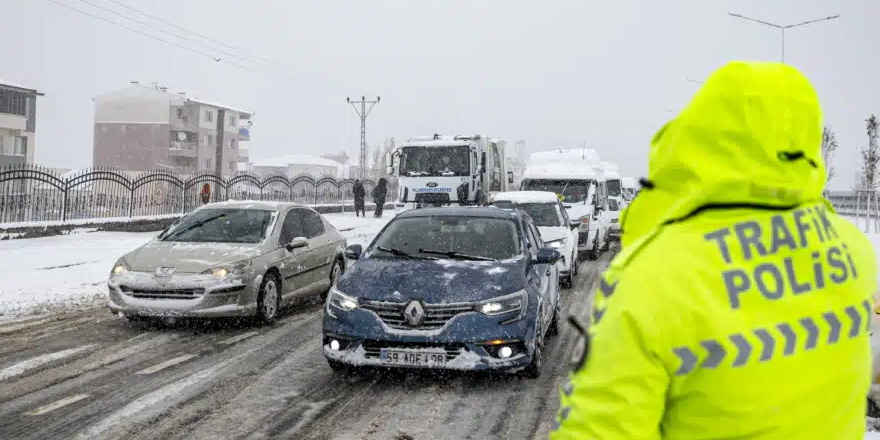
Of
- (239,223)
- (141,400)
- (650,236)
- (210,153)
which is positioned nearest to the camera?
(650,236)

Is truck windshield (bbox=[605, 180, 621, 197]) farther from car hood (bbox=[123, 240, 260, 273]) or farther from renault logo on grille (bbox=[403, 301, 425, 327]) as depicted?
renault logo on grille (bbox=[403, 301, 425, 327])

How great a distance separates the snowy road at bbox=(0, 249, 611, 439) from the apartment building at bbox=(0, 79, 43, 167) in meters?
50.1

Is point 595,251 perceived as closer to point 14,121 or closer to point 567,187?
point 567,187

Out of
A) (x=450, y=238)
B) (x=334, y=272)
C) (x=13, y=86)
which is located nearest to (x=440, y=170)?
(x=334, y=272)

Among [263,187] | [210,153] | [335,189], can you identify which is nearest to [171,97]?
[210,153]

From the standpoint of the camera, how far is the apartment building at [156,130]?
80.4m

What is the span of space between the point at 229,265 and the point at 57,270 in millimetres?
7069

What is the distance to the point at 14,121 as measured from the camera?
53.9 meters

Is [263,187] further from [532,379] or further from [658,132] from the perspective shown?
[658,132]

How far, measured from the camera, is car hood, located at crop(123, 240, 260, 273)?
30.7 feet

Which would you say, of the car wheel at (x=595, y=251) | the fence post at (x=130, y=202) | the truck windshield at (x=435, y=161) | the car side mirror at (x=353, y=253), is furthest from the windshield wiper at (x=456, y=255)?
the fence post at (x=130, y=202)

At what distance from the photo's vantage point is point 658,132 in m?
1.79

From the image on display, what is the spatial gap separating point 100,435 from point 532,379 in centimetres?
365

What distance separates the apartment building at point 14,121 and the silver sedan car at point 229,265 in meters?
47.9
